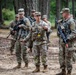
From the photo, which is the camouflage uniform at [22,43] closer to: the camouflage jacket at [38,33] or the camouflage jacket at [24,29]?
the camouflage jacket at [24,29]

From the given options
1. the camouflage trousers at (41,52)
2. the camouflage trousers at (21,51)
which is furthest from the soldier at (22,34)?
the camouflage trousers at (41,52)

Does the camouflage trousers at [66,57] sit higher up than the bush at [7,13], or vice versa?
the camouflage trousers at [66,57]

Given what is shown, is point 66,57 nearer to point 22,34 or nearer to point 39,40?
point 39,40

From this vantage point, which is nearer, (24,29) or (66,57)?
(66,57)

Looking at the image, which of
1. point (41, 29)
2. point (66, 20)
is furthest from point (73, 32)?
point (41, 29)

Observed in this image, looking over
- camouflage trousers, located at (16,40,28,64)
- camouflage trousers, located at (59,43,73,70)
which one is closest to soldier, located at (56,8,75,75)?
camouflage trousers, located at (59,43,73,70)

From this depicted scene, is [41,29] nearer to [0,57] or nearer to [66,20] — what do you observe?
[66,20]

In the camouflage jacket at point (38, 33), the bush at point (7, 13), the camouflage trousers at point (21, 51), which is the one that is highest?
the camouflage jacket at point (38, 33)

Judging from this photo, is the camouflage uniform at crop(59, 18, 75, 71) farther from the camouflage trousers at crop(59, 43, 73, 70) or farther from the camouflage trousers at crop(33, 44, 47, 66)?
the camouflage trousers at crop(33, 44, 47, 66)

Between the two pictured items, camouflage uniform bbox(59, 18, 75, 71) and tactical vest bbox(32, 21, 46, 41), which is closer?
camouflage uniform bbox(59, 18, 75, 71)

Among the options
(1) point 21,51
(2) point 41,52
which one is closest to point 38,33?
(2) point 41,52

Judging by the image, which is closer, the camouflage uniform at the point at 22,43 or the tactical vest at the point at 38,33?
the tactical vest at the point at 38,33

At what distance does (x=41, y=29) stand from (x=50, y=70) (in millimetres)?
1602

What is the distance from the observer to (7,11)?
202 feet
